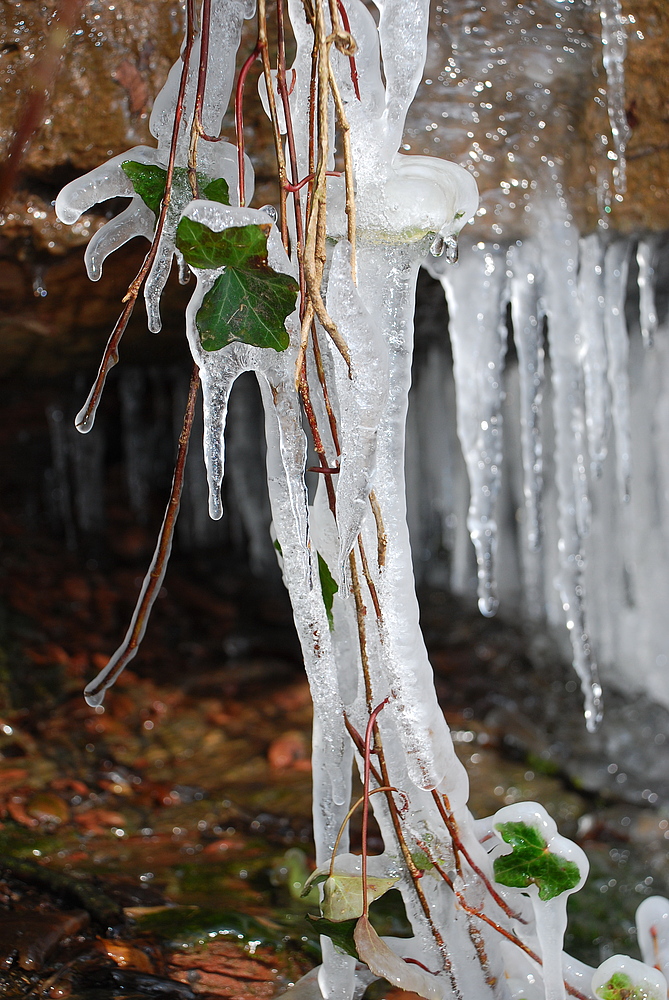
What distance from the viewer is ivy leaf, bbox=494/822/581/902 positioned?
1020 millimetres

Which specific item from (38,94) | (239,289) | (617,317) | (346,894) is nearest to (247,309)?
(239,289)

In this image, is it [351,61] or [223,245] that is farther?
[351,61]

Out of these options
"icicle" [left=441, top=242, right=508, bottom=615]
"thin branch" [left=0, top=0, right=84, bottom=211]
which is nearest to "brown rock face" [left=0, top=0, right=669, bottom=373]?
"icicle" [left=441, top=242, right=508, bottom=615]

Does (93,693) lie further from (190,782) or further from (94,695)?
(190,782)

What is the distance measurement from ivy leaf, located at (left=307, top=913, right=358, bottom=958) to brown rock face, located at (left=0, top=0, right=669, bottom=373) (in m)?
1.36

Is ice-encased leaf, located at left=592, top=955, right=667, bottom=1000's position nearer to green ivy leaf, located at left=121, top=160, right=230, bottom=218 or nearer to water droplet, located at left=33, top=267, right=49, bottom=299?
green ivy leaf, located at left=121, top=160, right=230, bottom=218

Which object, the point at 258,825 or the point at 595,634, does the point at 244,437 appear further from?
the point at 258,825

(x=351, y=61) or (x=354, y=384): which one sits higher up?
(x=351, y=61)

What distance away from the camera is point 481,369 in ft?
5.51

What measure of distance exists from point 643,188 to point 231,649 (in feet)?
8.10

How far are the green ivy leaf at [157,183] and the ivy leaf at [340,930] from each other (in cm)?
92

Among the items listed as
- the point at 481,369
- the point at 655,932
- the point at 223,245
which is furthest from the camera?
the point at 481,369

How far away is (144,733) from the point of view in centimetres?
258

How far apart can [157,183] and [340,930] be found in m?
0.99
